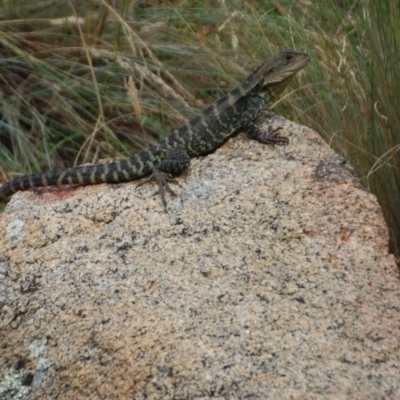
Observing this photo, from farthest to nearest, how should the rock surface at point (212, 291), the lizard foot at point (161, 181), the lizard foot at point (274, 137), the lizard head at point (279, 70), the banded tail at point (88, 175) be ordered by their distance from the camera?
the lizard head at point (279, 70), the banded tail at point (88, 175), the lizard foot at point (274, 137), the lizard foot at point (161, 181), the rock surface at point (212, 291)

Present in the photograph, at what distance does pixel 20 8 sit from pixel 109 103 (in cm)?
111

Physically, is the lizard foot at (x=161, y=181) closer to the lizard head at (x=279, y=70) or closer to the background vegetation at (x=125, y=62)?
the lizard head at (x=279, y=70)

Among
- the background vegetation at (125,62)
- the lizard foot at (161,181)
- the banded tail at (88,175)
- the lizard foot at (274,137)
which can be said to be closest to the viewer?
the lizard foot at (161,181)

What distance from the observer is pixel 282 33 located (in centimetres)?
587

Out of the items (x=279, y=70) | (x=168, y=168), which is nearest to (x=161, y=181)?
(x=168, y=168)

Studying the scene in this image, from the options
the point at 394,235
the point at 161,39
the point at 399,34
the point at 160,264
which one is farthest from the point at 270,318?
the point at 161,39

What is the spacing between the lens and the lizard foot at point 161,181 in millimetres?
3776

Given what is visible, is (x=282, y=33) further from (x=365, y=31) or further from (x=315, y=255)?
(x=315, y=255)

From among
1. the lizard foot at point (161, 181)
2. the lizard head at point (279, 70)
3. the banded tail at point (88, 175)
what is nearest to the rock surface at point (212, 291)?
the lizard foot at point (161, 181)

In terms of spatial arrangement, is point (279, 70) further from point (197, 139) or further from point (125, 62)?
point (125, 62)

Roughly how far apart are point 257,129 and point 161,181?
2.04ft

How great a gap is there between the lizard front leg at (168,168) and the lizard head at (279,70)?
0.82 m

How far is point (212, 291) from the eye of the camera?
9.95 feet

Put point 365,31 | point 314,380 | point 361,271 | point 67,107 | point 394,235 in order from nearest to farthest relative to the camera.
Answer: point 314,380 < point 361,271 < point 394,235 < point 365,31 < point 67,107
